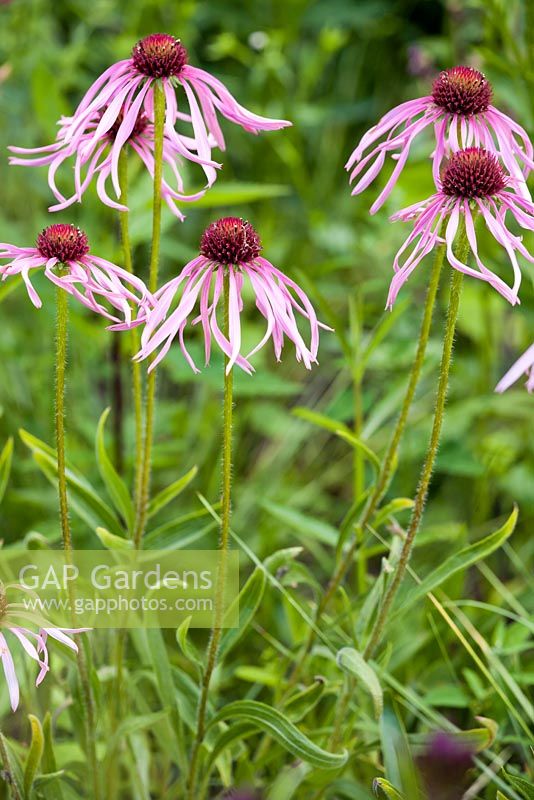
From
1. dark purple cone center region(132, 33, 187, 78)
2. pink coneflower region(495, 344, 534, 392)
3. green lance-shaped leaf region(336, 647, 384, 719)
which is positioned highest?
dark purple cone center region(132, 33, 187, 78)

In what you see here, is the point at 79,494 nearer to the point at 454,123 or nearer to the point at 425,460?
the point at 425,460

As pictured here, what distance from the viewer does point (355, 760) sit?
1.26 m

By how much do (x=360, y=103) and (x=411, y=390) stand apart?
214cm

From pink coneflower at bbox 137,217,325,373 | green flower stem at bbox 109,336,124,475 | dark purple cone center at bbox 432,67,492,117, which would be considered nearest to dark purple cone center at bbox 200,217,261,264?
pink coneflower at bbox 137,217,325,373

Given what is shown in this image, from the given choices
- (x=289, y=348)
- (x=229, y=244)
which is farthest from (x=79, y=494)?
(x=289, y=348)

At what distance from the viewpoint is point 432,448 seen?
3.04 ft

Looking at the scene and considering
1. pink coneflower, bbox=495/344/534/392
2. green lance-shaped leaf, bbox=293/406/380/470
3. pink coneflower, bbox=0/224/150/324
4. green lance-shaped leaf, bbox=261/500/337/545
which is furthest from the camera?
green lance-shaped leaf, bbox=261/500/337/545

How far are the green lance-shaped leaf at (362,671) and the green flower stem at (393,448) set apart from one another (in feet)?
0.46

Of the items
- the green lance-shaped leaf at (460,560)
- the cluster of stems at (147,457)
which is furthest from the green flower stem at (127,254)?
the green lance-shaped leaf at (460,560)

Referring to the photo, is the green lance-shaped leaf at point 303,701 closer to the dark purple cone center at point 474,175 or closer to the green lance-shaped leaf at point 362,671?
the green lance-shaped leaf at point 362,671

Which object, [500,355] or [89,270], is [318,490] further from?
[89,270]

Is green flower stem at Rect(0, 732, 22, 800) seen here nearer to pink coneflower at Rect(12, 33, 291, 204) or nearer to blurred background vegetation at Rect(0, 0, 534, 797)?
blurred background vegetation at Rect(0, 0, 534, 797)

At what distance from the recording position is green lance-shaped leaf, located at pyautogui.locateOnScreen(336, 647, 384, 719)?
935 millimetres

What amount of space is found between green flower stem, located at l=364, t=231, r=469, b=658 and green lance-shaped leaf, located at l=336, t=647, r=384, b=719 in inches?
1.9
